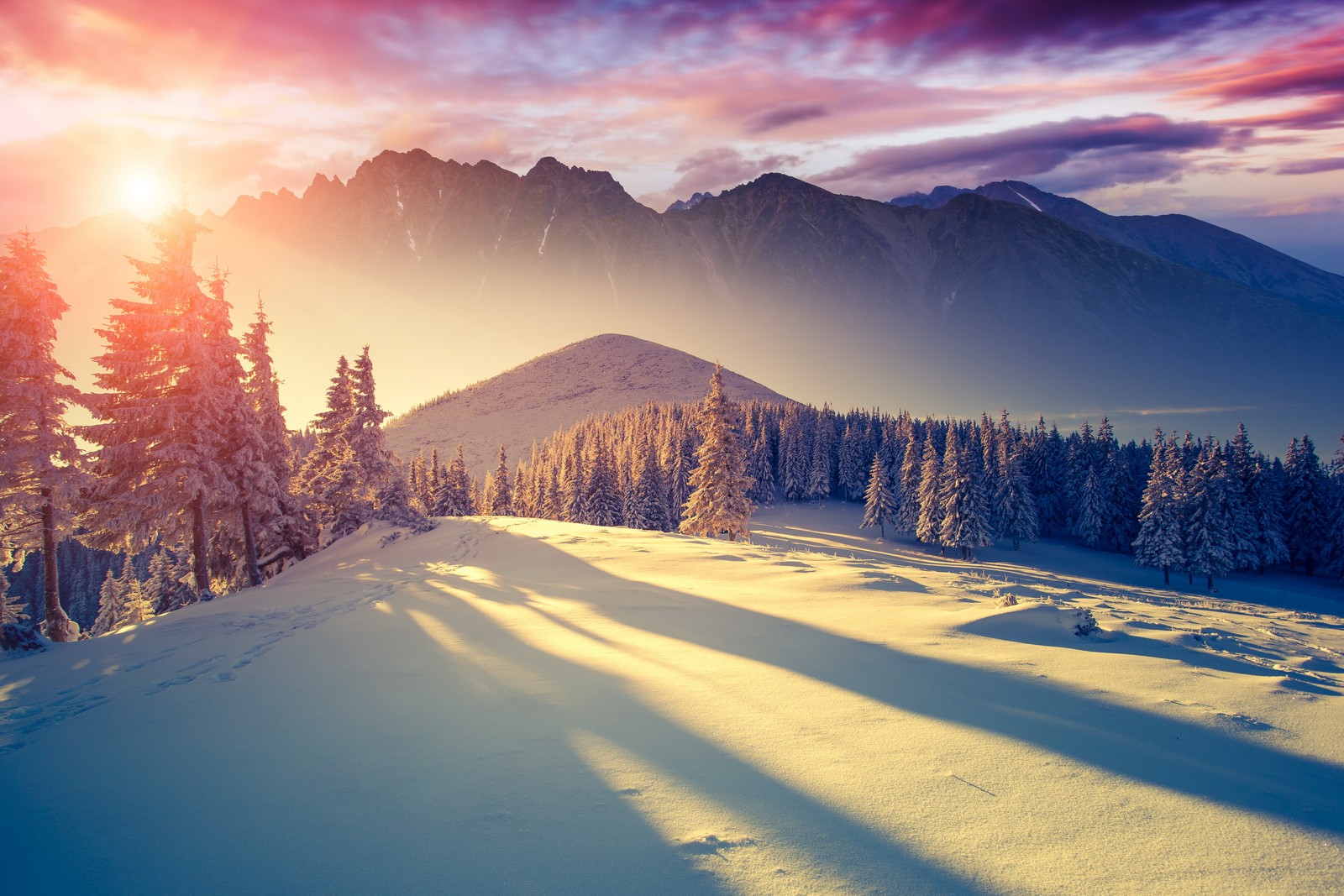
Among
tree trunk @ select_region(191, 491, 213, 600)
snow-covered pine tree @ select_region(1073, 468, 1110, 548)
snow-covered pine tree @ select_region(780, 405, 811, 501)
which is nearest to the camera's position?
tree trunk @ select_region(191, 491, 213, 600)

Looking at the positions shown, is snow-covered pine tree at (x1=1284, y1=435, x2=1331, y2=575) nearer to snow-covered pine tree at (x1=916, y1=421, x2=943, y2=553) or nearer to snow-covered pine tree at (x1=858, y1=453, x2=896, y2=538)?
snow-covered pine tree at (x1=916, y1=421, x2=943, y2=553)

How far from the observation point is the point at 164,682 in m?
8.45

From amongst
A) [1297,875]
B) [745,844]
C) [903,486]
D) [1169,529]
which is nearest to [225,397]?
[745,844]

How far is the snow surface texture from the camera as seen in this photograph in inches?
154

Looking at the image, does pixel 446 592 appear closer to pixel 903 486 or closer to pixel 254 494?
pixel 254 494

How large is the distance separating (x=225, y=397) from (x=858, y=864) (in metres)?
Answer: 26.5

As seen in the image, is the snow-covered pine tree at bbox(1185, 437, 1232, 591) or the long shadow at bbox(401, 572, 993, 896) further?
the snow-covered pine tree at bbox(1185, 437, 1232, 591)

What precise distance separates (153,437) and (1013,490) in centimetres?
7722

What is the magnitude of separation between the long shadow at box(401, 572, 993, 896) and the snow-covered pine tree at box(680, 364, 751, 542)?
106ft

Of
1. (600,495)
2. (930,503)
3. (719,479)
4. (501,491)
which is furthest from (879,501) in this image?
(501,491)

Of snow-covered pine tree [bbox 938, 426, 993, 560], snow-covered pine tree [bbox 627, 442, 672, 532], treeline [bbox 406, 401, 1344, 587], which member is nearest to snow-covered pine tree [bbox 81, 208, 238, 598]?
treeline [bbox 406, 401, 1344, 587]

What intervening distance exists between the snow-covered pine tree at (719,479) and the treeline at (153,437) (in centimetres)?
1912

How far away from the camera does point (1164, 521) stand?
56531 mm

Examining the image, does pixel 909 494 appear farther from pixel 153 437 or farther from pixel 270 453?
pixel 153 437
